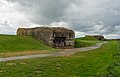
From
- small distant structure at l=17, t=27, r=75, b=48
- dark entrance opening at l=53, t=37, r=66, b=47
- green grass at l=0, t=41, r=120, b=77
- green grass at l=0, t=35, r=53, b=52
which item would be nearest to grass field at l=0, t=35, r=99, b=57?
green grass at l=0, t=35, r=53, b=52

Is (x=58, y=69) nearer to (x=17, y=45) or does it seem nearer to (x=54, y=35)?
(x=17, y=45)

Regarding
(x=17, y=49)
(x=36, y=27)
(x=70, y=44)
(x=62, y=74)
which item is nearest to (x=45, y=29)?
(x=36, y=27)

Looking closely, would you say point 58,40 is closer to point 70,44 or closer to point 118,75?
point 70,44

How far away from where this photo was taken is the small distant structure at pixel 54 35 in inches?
2628

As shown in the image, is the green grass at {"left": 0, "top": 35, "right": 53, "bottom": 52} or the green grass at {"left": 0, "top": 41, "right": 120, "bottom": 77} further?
A: the green grass at {"left": 0, "top": 35, "right": 53, "bottom": 52}

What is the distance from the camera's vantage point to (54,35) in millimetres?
68250

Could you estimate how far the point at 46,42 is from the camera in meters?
66.2

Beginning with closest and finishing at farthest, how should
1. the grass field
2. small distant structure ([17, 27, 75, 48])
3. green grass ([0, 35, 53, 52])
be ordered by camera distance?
the grass field < green grass ([0, 35, 53, 52]) < small distant structure ([17, 27, 75, 48])

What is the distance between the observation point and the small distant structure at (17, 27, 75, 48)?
219 ft

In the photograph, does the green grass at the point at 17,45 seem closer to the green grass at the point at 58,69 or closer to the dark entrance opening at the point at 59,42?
the dark entrance opening at the point at 59,42

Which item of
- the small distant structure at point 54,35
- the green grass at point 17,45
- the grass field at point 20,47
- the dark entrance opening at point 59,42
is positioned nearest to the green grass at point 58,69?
the grass field at point 20,47

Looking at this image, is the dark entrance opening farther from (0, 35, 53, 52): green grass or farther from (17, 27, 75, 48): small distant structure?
(0, 35, 53, 52): green grass

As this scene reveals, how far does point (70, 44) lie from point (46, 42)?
834cm

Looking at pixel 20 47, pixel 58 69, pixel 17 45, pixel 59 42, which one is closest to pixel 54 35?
pixel 59 42
